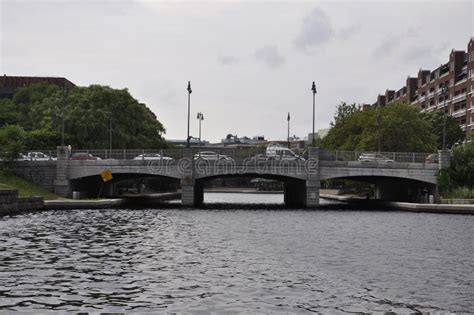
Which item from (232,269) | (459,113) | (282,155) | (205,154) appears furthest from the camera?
(459,113)

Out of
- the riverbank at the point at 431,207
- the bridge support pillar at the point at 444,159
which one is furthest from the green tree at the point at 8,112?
the bridge support pillar at the point at 444,159

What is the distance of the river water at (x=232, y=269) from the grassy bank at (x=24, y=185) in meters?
25.2

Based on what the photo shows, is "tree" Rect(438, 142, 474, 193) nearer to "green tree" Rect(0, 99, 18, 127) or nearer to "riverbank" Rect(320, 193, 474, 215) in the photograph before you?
"riverbank" Rect(320, 193, 474, 215)

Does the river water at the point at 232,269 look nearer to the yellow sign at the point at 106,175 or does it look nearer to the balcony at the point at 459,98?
the yellow sign at the point at 106,175

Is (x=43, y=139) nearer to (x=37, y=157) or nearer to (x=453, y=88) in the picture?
(x=37, y=157)

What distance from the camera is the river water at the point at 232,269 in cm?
1767

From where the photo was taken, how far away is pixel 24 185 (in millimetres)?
66625

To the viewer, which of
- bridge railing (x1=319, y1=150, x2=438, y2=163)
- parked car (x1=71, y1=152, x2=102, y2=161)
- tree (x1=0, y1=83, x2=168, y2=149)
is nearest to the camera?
bridge railing (x1=319, y1=150, x2=438, y2=163)

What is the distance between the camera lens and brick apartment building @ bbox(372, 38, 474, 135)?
118 metres

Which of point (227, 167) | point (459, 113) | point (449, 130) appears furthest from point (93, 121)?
point (459, 113)

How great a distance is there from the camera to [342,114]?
119m

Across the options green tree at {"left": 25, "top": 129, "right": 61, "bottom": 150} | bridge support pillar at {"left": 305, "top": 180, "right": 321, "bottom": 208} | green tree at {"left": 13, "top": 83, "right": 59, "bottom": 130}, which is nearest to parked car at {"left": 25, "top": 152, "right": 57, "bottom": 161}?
green tree at {"left": 25, "top": 129, "right": 61, "bottom": 150}

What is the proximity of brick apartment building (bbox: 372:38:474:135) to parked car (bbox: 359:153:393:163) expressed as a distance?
37801 millimetres

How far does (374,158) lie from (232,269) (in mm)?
49318
